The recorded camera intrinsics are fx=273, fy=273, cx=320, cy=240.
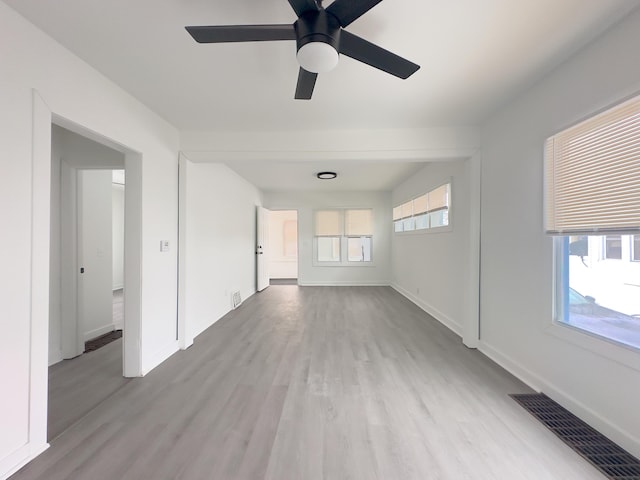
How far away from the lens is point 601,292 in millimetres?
1883

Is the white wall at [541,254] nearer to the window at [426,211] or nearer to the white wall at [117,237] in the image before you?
the window at [426,211]

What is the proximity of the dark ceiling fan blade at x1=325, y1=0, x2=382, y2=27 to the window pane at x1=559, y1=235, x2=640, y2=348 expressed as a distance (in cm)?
203

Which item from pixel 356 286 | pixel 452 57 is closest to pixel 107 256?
pixel 452 57

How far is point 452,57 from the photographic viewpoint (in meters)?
1.91

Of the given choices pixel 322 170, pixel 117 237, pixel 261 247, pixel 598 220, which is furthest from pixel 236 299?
pixel 598 220

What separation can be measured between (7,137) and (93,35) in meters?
0.82

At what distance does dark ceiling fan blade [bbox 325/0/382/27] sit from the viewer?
1.22m

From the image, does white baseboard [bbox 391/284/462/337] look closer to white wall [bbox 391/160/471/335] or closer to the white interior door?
white wall [bbox 391/160/471/335]

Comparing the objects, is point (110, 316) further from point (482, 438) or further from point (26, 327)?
point (482, 438)

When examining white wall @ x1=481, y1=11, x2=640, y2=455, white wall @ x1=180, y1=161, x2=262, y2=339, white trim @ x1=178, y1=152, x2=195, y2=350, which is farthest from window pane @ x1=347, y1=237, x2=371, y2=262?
white trim @ x1=178, y1=152, x2=195, y2=350

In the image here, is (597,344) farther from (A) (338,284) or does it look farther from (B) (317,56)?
(A) (338,284)

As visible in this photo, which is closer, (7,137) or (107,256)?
(7,137)

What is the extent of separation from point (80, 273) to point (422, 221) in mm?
5115

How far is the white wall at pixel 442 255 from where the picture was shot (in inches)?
137
